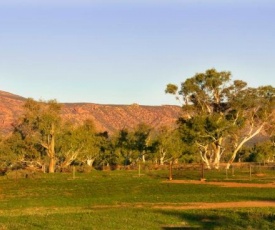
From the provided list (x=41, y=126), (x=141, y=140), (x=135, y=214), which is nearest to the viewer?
(x=135, y=214)

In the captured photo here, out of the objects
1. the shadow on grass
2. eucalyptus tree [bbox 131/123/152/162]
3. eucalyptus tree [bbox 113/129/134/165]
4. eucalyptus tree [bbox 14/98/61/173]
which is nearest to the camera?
the shadow on grass

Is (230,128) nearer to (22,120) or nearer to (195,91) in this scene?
(195,91)

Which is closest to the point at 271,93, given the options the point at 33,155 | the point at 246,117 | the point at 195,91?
the point at 246,117

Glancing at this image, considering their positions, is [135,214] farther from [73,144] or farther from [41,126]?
[73,144]

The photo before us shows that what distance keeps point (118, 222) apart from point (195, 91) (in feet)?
231

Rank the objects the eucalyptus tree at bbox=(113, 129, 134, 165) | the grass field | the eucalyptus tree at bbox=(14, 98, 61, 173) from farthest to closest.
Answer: the eucalyptus tree at bbox=(113, 129, 134, 165) → the eucalyptus tree at bbox=(14, 98, 61, 173) → the grass field

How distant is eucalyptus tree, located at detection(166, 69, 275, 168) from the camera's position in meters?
89.7

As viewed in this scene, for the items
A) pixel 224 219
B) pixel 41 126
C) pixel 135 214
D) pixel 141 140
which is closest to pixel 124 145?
pixel 141 140

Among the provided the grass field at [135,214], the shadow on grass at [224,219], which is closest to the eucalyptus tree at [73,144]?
the grass field at [135,214]

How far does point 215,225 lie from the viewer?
75.7ft

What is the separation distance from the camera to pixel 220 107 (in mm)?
93500

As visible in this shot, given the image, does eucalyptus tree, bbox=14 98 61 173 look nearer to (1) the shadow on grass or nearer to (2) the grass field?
(2) the grass field

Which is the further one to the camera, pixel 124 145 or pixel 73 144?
pixel 124 145

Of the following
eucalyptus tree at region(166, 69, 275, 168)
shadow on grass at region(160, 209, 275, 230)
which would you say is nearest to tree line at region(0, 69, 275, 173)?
eucalyptus tree at region(166, 69, 275, 168)
